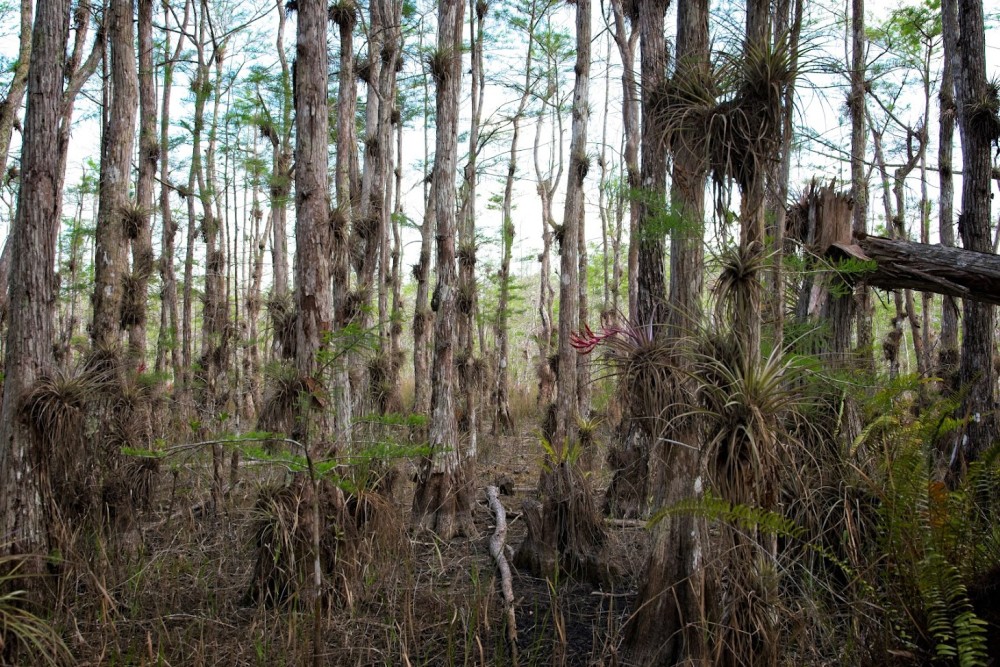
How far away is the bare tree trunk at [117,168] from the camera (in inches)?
277

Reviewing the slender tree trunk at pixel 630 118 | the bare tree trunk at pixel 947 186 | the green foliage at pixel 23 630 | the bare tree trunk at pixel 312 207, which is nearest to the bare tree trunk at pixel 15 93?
the bare tree trunk at pixel 312 207

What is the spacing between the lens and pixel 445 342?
Result: 758 centimetres

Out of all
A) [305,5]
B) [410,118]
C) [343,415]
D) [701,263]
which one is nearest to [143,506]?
[343,415]

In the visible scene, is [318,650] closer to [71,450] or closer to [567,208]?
[71,450]

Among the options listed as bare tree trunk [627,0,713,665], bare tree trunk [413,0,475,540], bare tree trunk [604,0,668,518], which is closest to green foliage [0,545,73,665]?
bare tree trunk [627,0,713,665]

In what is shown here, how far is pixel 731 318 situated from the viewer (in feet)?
11.7

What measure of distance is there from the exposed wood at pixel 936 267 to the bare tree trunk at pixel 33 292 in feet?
19.5

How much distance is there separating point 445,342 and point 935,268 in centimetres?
474

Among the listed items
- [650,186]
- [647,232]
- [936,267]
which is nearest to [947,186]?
[936,267]

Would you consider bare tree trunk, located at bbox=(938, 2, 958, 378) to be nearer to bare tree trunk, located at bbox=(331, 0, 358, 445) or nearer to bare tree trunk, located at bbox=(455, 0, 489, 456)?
bare tree trunk, located at bbox=(455, 0, 489, 456)

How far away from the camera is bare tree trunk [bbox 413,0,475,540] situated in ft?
23.8

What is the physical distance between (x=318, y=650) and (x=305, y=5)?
16.5ft

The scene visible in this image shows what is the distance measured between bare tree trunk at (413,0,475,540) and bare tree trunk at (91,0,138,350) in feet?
11.0

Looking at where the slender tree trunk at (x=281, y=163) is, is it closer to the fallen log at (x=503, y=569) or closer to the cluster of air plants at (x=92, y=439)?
the cluster of air plants at (x=92, y=439)
